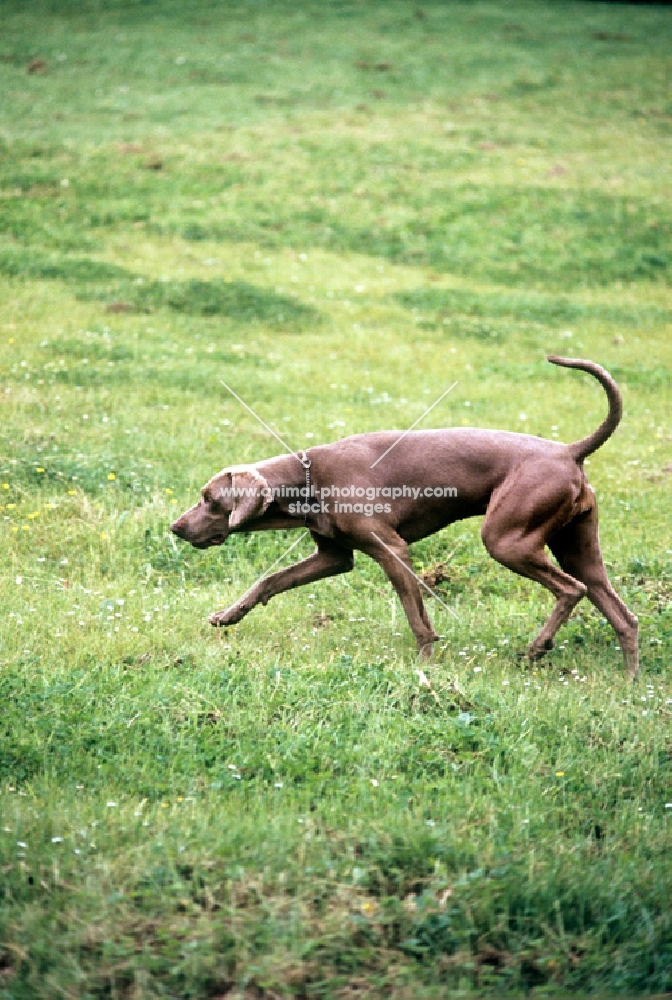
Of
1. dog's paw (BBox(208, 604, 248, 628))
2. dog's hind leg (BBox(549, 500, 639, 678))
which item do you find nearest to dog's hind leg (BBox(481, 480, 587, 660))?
dog's hind leg (BBox(549, 500, 639, 678))

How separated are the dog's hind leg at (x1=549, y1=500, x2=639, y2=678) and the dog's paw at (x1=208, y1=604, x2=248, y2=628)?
203 centimetres

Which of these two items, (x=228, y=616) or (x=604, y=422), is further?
(x=228, y=616)

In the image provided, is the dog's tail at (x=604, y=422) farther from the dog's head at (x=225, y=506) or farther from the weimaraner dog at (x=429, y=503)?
the dog's head at (x=225, y=506)

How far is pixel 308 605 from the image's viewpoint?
771 centimetres

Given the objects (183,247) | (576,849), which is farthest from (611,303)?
(576,849)

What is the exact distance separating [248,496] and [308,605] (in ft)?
4.59

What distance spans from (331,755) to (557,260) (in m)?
Result: 14.8

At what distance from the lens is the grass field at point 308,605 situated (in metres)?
4.27

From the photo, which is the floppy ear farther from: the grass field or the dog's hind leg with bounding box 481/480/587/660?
the dog's hind leg with bounding box 481/480/587/660

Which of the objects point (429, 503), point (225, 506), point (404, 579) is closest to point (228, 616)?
point (225, 506)

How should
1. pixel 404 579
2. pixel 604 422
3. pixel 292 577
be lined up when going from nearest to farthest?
pixel 604 422 → pixel 404 579 → pixel 292 577

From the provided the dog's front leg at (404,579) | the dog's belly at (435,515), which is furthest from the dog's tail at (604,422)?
the dog's front leg at (404,579)

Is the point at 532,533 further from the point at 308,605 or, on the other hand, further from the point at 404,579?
the point at 308,605

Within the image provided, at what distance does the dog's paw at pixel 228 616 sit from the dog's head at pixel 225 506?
44 centimetres
